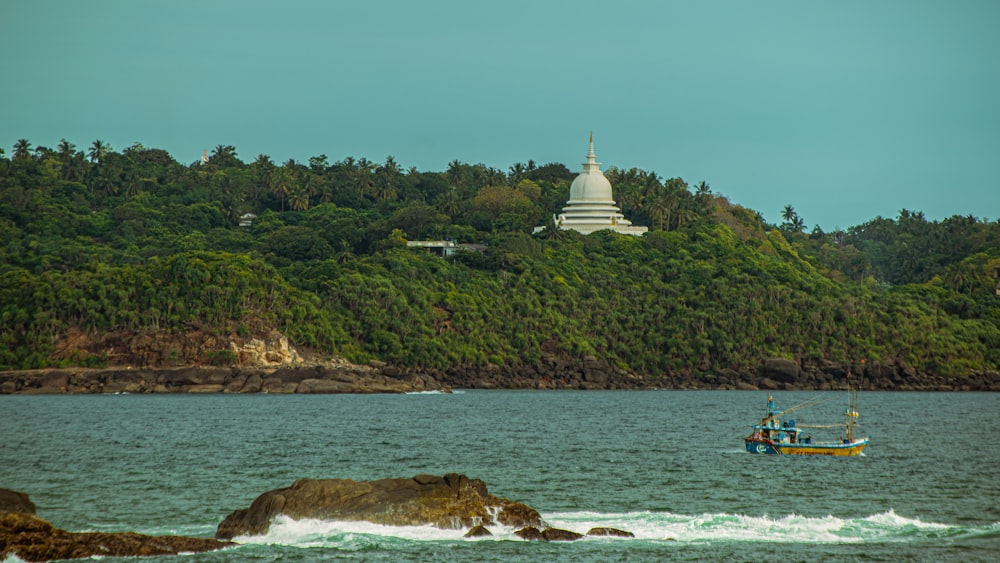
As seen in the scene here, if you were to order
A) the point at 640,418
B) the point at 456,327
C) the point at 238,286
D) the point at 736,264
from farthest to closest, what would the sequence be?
the point at 736,264 → the point at 456,327 → the point at 238,286 → the point at 640,418

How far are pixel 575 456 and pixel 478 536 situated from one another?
19926 mm

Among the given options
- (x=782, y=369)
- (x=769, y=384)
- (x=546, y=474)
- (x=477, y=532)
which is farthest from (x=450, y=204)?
(x=477, y=532)

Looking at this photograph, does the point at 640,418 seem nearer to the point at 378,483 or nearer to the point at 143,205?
the point at 378,483

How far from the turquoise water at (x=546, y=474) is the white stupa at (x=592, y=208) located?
194ft

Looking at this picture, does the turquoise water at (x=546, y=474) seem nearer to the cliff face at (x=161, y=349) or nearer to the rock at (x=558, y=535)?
the rock at (x=558, y=535)

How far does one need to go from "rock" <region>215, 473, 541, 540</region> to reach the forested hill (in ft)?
233

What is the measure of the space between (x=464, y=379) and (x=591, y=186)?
Result: 35988mm

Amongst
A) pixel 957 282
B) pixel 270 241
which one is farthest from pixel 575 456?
pixel 957 282

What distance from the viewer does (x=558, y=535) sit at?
2648 cm

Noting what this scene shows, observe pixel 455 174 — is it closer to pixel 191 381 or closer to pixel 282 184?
pixel 282 184

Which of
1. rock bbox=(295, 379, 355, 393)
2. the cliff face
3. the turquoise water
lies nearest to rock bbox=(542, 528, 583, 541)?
the turquoise water

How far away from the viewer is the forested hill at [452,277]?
98625 millimetres

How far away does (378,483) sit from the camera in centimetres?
2739

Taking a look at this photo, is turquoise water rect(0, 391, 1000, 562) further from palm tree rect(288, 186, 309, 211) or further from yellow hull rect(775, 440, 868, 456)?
palm tree rect(288, 186, 309, 211)
